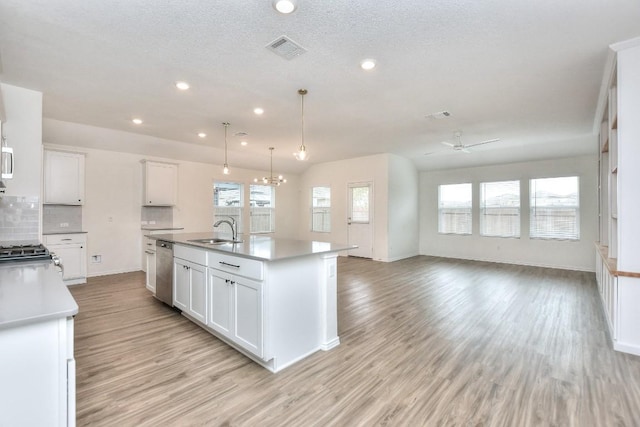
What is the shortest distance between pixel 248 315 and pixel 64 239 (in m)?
4.61

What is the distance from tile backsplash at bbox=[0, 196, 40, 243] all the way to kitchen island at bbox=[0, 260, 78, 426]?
3109 millimetres

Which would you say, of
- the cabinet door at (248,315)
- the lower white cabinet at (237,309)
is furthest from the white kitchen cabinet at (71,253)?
the cabinet door at (248,315)

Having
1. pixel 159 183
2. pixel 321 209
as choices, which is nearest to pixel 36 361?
pixel 159 183

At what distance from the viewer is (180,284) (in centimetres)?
357

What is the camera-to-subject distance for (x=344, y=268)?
6750mm

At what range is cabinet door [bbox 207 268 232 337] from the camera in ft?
9.07

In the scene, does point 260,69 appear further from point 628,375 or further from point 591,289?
point 591,289

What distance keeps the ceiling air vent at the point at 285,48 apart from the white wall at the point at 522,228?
22.1 feet

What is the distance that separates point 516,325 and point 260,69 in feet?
13.0

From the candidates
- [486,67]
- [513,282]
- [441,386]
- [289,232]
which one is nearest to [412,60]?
[486,67]

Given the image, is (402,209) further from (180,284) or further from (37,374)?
(37,374)

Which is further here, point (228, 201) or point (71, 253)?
point (228, 201)

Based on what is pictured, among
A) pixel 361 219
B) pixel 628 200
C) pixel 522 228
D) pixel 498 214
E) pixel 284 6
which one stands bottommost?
pixel 522 228

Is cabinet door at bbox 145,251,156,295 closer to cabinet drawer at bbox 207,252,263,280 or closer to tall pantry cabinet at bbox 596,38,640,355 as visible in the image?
cabinet drawer at bbox 207,252,263,280
